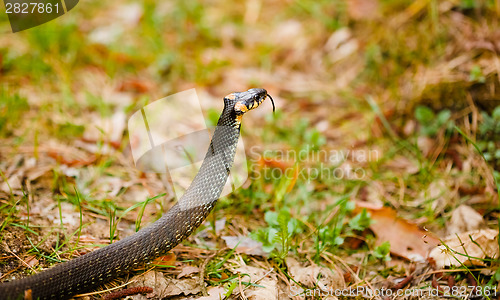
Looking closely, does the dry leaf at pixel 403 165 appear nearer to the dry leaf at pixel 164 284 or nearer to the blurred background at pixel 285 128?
the blurred background at pixel 285 128

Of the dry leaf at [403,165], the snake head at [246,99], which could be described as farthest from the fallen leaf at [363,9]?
the snake head at [246,99]

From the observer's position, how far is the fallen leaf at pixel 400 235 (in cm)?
399

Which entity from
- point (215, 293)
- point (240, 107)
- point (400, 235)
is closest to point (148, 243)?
point (215, 293)

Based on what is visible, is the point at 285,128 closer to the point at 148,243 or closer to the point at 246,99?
the point at 246,99

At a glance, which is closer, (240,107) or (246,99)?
(240,107)

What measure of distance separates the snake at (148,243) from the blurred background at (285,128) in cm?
45

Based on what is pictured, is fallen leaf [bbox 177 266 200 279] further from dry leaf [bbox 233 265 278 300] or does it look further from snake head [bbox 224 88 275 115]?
snake head [bbox 224 88 275 115]

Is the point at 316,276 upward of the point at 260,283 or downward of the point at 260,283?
downward

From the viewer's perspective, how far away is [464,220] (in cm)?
418

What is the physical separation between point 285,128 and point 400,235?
7.81 ft

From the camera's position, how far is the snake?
9.69ft

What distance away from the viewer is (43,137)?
5070mm

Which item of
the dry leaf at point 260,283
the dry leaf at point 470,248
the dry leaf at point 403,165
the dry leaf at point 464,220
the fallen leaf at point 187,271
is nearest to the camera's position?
the dry leaf at point 260,283

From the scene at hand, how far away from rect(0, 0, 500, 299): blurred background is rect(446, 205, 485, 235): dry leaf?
0.02 metres
